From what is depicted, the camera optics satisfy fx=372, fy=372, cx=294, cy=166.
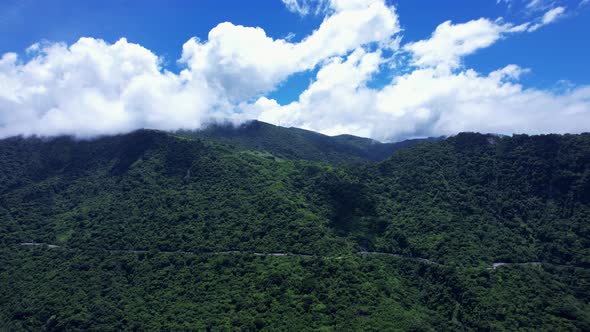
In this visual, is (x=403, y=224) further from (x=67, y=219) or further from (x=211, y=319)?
(x=67, y=219)

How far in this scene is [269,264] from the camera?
10438 centimetres

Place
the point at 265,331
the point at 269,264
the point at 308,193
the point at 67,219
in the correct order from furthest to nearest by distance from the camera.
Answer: the point at 308,193
the point at 67,219
the point at 269,264
the point at 265,331

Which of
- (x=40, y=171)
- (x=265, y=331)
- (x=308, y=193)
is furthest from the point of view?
(x=40, y=171)

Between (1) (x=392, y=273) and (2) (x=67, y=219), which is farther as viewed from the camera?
(2) (x=67, y=219)

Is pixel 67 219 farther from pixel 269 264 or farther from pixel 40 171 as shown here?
pixel 269 264

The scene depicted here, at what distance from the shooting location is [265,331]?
269 ft

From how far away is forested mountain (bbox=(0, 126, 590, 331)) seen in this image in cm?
8938

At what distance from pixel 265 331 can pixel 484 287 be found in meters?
55.9

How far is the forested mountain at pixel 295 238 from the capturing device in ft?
293

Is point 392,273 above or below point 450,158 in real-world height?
below

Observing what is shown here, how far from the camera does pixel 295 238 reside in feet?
380

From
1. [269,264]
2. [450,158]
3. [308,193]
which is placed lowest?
[269,264]

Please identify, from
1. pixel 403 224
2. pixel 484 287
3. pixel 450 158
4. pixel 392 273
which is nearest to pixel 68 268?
pixel 392 273

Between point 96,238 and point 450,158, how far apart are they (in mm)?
137380
